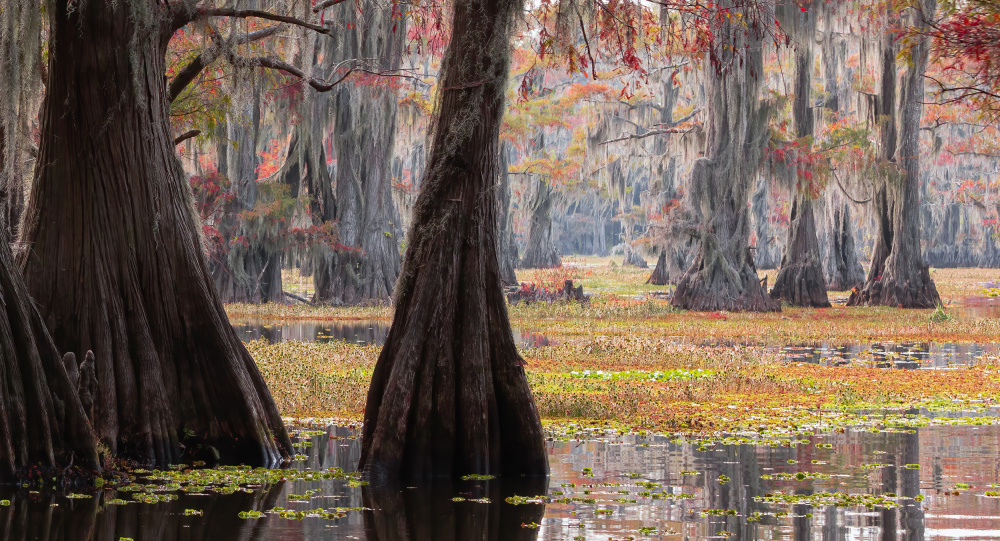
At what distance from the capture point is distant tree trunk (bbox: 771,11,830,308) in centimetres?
3238

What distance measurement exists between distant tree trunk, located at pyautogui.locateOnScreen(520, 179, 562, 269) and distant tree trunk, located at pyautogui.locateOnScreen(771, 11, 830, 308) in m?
22.9

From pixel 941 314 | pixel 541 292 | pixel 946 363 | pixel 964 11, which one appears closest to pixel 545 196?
pixel 541 292

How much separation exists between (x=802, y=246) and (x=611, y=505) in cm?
2689

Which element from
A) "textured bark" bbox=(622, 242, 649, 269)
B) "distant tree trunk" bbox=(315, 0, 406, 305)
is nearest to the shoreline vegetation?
"distant tree trunk" bbox=(315, 0, 406, 305)

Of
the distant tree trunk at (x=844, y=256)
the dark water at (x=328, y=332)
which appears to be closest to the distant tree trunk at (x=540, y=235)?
the distant tree trunk at (x=844, y=256)

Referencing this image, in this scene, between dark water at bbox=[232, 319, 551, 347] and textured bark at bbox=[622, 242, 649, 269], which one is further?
textured bark at bbox=[622, 242, 649, 269]

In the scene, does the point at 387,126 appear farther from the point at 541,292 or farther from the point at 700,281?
the point at 700,281

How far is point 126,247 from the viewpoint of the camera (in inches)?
350

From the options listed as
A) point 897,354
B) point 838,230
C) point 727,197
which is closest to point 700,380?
point 897,354

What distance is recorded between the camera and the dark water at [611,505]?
671cm

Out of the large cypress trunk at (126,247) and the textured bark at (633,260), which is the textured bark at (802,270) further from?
the textured bark at (633,260)

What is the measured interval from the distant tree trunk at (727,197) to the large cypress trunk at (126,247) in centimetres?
2206

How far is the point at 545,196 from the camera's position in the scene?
56.5m

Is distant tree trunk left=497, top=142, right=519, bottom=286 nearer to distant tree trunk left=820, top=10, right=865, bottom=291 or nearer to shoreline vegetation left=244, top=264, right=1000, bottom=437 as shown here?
distant tree trunk left=820, top=10, right=865, bottom=291
